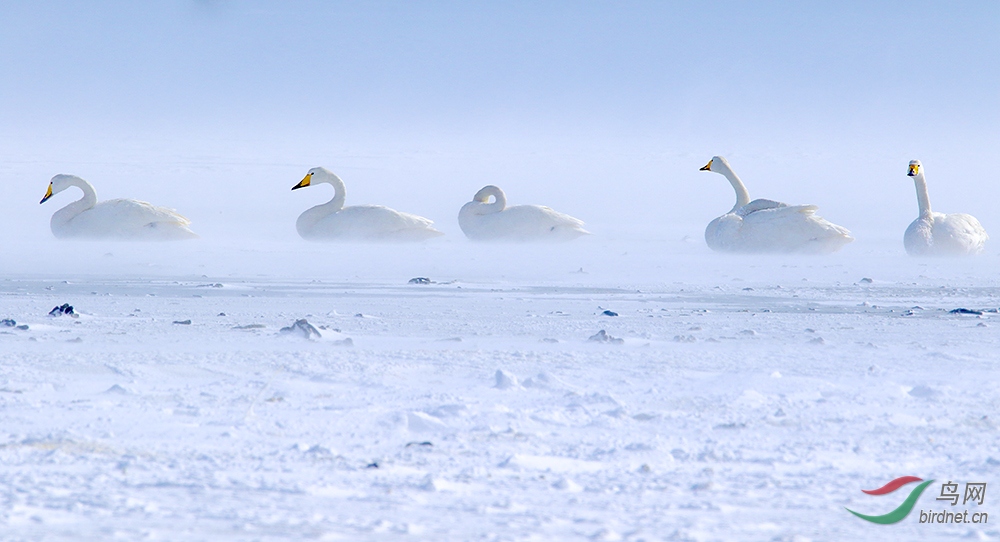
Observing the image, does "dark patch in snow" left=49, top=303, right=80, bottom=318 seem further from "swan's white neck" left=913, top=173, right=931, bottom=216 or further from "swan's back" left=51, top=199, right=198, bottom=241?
"swan's white neck" left=913, top=173, right=931, bottom=216

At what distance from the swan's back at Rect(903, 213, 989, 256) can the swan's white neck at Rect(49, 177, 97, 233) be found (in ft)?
37.7

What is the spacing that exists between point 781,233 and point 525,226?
3.82 metres

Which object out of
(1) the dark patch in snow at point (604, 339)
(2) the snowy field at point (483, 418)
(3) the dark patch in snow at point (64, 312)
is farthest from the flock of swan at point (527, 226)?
(3) the dark patch in snow at point (64, 312)

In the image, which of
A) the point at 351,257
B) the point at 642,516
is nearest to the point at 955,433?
the point at 642,516

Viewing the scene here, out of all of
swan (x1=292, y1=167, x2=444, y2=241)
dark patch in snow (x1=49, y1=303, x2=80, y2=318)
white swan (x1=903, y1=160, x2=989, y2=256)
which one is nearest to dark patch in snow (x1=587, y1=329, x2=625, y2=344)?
dark patch in snow (x1=49, y1=303, x2=80, y2=318)

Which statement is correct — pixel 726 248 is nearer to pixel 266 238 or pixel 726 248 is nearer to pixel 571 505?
pixel 266 238

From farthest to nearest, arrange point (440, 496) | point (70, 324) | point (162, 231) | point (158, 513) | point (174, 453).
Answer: point (162, 231)
point (70, 324)
point (174, 453)
point (440, 496)
point (158, 513)

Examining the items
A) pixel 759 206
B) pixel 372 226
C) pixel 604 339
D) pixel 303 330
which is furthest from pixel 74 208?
pixel 604 339

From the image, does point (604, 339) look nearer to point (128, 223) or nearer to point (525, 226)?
point (525, 226)

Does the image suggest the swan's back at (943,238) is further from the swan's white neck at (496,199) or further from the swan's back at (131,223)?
the swan's back at (131,223)

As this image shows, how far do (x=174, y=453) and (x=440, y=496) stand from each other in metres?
0.79

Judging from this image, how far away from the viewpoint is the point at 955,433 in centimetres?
335

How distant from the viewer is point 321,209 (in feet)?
59.5

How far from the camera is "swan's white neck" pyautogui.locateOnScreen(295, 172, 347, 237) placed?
17.3 meters
